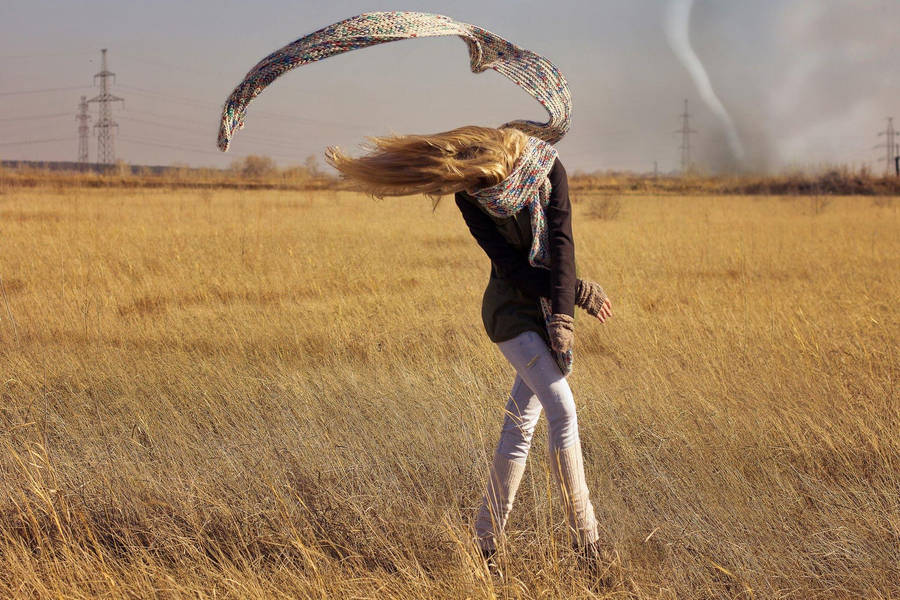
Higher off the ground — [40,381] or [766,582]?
[40,381]

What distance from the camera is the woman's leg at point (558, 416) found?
2.44 m

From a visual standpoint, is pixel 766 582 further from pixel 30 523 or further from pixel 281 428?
pixel 30 523

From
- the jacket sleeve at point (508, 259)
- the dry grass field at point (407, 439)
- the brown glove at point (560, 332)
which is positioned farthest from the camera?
the dry grass field at point (407, 439)

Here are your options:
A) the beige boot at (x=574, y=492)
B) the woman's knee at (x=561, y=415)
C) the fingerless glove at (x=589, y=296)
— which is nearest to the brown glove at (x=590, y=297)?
the fingerless glove at (x=589, y=296)

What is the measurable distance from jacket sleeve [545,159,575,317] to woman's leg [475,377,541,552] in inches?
14.7

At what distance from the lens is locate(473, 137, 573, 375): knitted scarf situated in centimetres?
233

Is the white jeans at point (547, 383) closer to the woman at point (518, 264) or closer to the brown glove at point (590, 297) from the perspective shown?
the woman at point (518, 264)

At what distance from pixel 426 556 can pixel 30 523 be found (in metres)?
1.58

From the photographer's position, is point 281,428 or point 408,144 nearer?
point 408,144

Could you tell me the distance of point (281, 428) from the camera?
410 cm

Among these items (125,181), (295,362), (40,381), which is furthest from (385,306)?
(125,181)

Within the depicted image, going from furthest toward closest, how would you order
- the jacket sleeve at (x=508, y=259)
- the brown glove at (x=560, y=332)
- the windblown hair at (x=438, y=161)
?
the jacket sleeve at (x=508, y=259) < the brown glove at (x=560, y=332) < the windblown hair at (x=438, y=161)

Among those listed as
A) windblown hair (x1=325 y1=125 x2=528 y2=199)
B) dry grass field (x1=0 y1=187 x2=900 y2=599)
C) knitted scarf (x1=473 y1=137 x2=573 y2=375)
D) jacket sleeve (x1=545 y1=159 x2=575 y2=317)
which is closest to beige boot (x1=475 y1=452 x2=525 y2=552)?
dry grass field (x1=0 y1=187 x2=900 y2=599)

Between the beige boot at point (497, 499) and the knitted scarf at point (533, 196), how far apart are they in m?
0.41
